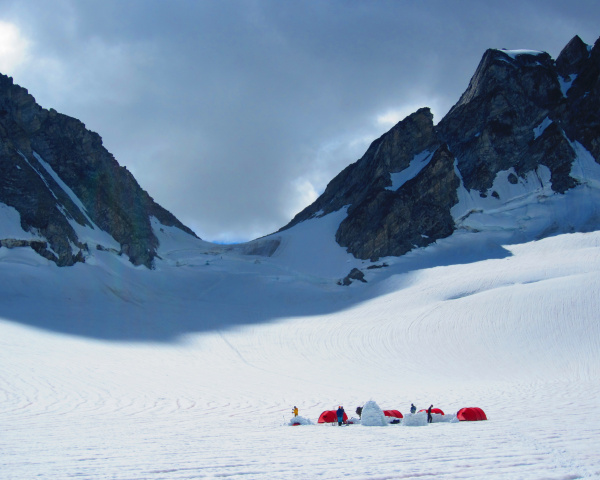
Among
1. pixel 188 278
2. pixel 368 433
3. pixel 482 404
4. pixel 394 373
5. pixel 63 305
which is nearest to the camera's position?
pixel 368 433

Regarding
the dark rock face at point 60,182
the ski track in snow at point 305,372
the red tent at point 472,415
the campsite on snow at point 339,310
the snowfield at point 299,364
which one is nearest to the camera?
the ski track in snow at point 305,372

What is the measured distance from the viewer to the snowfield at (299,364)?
8492 mm

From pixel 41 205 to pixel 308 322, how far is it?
31.4m

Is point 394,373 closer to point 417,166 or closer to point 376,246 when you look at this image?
point 376,246

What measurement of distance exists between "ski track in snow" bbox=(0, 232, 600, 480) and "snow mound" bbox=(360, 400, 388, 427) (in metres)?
0.90

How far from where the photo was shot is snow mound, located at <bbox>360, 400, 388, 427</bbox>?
14.0 metres

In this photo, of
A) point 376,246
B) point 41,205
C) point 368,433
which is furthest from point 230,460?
point 376,246

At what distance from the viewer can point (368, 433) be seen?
11.9 meters

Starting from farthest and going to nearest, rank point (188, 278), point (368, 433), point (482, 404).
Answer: point (188, 278)
point (482, 404)
point (368, 433)

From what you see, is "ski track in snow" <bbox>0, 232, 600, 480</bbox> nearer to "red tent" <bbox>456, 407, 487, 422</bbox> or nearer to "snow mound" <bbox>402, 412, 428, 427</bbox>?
"red tent" <bbox>456, 407, 487, 422</bbox>

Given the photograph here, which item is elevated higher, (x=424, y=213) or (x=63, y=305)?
(x=424, y=213)

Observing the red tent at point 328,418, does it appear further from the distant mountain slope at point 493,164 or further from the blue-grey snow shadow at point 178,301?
the distant mountain slope at point 493,164

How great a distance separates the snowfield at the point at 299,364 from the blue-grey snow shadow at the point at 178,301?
269 millimetres

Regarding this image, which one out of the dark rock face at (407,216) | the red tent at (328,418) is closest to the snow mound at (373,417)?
the red tent at (328,418)
